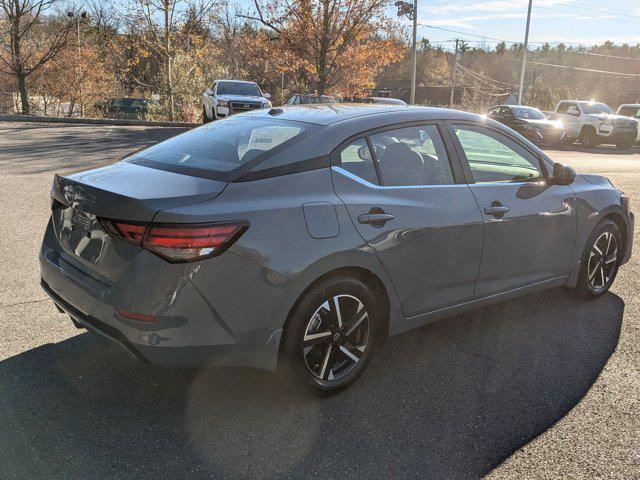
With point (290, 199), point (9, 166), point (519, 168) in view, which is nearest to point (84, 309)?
point (290, 199)

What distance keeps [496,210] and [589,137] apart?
890 inches

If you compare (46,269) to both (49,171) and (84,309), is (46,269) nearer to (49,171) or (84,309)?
(84,309)

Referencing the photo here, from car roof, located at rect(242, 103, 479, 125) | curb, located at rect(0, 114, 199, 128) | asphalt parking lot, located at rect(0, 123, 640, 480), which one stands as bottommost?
asphalt parking lot, located at rect(0, 123, 640, 480)

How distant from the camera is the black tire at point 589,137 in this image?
23281 mm

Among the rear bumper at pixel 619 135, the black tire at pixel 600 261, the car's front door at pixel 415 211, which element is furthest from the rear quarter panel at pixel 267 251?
the rear bumper at pixel 619 135

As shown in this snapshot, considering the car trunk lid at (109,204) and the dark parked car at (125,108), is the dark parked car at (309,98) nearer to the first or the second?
the dark parked car at (125,108)

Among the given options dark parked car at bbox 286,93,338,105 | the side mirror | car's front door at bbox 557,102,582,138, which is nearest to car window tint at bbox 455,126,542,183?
the side mirror

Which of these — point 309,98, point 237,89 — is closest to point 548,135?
point 309,98

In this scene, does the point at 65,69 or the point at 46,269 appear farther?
the point at 65,69

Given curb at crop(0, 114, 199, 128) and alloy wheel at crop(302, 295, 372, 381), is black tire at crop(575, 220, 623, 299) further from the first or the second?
curb at crop(0, 114, 199, 128)

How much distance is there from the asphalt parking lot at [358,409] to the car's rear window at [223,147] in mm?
1241

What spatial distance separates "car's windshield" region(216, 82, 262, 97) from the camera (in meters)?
20.6

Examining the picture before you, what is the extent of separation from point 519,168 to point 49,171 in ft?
28.0

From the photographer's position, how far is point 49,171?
32.6 ft
